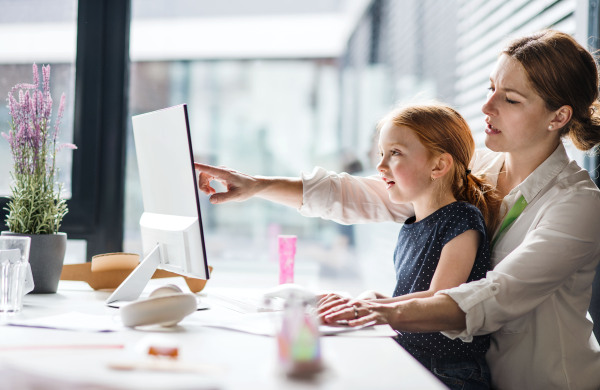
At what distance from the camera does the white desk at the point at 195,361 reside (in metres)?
0.70

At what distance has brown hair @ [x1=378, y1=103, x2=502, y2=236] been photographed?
1499mm

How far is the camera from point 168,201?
1282 mm

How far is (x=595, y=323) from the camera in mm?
1483

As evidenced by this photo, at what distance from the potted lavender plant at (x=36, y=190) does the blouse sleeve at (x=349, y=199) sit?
0.69 m

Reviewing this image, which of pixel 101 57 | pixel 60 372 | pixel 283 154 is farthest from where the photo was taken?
pixel 283 154

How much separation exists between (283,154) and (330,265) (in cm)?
77

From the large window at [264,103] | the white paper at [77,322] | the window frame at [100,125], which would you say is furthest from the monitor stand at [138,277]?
the large window at [264,103]

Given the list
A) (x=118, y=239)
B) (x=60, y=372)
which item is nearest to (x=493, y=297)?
(x=60, y=372)

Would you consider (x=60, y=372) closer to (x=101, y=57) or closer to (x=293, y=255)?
(x=293, y=255)

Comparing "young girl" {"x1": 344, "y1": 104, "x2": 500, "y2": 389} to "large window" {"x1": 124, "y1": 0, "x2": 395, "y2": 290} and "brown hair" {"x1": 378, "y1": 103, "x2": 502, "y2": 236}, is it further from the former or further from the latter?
"large window" {"x1": 124, "y1": 0, "x2": 395, "y2": 290}

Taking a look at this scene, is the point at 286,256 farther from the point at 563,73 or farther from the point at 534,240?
the point at 563,73

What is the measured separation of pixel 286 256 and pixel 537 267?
26.8 inches

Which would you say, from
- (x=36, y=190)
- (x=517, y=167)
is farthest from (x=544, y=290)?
(x=36, y=190)

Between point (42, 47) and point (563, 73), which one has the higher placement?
point (42, 47)
